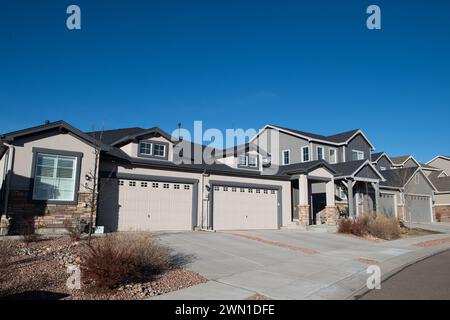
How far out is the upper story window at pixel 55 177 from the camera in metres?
14.7

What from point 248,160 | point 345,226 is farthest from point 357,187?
point 248,160

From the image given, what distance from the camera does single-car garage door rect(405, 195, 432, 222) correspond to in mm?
34188

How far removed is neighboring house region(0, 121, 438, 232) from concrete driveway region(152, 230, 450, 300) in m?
3.56

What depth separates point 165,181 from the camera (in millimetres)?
19328

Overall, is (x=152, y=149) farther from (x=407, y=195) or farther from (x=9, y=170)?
(x=407, y=195)

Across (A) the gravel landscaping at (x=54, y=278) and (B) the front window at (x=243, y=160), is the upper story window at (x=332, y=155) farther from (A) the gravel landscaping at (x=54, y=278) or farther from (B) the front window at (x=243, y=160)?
(A) the gravel landscaping at (x=54, y=278)

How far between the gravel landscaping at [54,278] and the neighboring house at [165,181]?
327 centimetres

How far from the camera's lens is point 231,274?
9.63 metres

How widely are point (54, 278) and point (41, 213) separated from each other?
7.45 m

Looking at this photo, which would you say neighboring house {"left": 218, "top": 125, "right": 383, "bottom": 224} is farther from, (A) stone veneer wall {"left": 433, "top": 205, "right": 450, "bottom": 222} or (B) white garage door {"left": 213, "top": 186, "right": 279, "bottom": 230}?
(A) stone veneer wall {"left": 433, "top": 205, "right": 450, "bottom": 222}

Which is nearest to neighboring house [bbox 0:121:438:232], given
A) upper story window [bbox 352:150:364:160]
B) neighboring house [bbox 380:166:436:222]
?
neighboring house [bbox 380:166:436:222]

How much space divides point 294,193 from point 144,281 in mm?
19127
